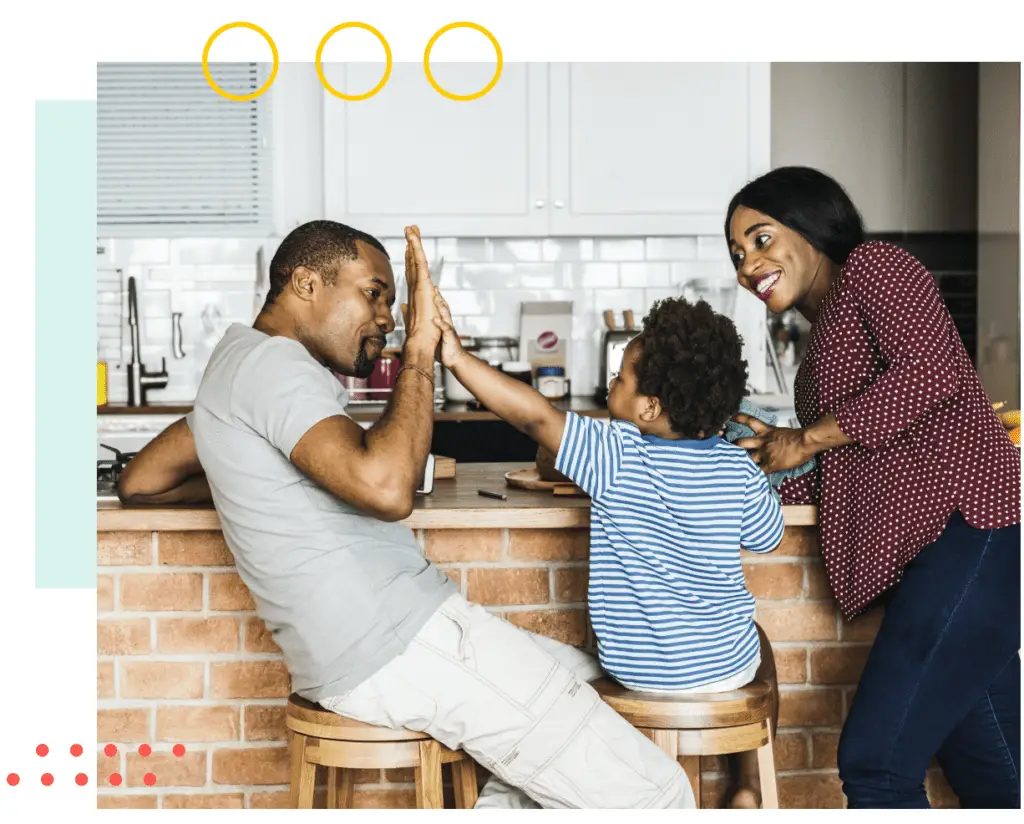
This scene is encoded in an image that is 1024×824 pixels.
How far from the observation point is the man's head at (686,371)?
169 cm

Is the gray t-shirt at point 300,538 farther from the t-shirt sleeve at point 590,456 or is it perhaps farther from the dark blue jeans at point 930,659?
the dark blue jeans at point 930,659

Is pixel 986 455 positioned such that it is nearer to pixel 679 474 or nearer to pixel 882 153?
pixel 679 474

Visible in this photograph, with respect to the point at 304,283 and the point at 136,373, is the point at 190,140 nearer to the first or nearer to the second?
the point at 136,373

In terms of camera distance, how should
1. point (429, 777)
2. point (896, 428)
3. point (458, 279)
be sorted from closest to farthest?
1. point (429, 777)
2. point (896, 428)
3. point (458, 279)

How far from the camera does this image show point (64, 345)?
169 centimetres

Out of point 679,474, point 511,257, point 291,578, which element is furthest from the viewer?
point 511,257

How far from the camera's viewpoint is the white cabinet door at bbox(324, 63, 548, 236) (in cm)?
414

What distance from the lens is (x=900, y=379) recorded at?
1729 mm

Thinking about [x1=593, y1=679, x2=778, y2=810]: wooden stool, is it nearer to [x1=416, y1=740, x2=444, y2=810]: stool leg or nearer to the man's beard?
[x1=416, y1=740, x2=444, y2=810]: stool leg

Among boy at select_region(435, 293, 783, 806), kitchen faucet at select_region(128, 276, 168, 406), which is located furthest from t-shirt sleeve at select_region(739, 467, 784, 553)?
kitchen faucet at select_region(128, 276, 168, 406)

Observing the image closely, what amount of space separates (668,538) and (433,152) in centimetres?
279

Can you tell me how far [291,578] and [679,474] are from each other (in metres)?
0.61

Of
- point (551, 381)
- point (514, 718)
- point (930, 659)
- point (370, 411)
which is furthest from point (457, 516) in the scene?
point (551, 381)
